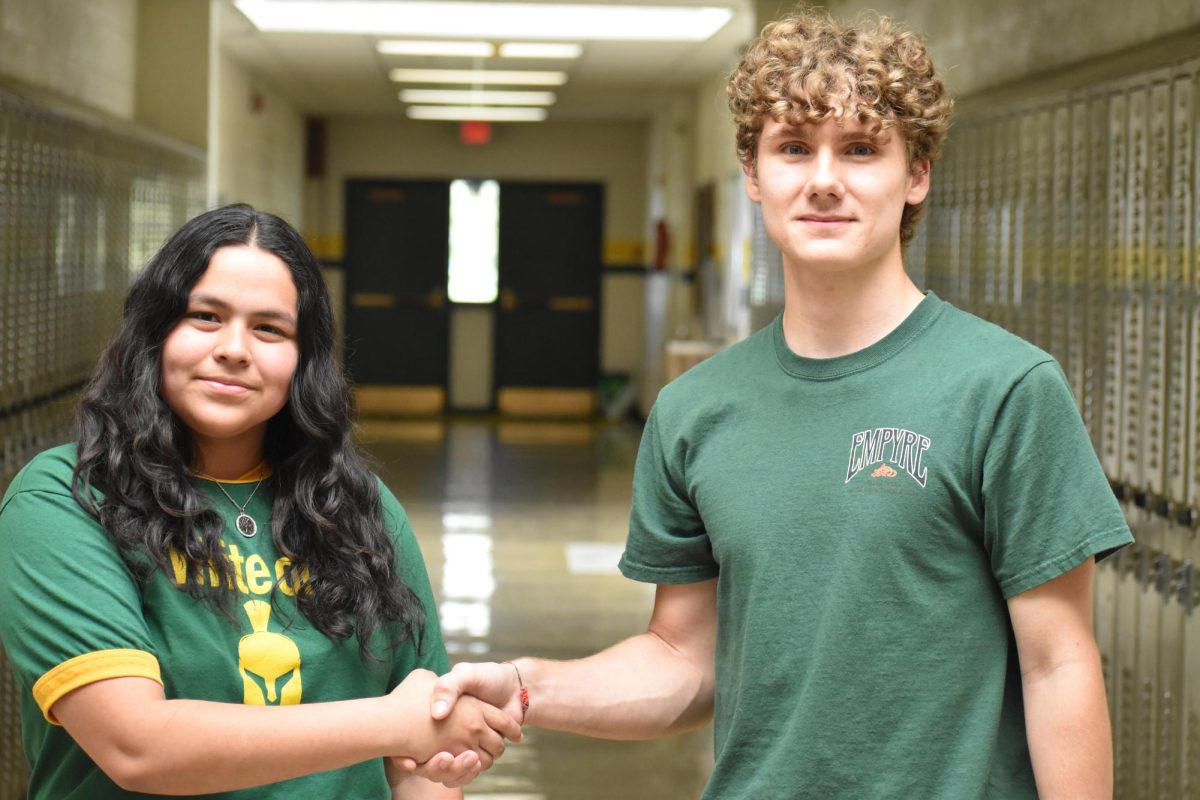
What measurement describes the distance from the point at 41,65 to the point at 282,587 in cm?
505

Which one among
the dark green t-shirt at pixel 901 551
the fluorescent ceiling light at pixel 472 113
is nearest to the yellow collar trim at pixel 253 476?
the dark green t-shirt at pixel 901 551

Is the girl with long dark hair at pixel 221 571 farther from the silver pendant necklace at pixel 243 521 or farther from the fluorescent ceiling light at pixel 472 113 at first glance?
the fluorescent ceiling light at pixel 472 113

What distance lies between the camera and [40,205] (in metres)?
4.70

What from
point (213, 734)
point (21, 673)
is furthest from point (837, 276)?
point (21, 673)

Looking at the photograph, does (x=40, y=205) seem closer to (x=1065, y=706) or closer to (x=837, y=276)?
(x=837, y=276)

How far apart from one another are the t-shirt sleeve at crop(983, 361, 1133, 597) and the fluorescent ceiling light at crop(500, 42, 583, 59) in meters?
8.94

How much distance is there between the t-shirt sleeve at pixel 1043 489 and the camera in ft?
4.75

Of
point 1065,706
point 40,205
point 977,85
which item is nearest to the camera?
point 1065,706

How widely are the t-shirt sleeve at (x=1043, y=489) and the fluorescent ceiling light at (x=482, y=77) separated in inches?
409

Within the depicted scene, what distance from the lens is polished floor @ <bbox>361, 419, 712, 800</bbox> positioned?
4496 mm

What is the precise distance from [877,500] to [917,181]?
1.34ft

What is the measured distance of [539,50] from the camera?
10445 mm

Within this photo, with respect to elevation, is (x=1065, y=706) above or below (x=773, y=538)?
below

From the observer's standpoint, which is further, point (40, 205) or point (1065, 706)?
point (40, 205)
